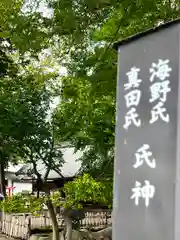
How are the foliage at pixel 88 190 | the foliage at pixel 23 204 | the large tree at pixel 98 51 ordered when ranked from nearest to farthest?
the large tree at pixel 98 51
the foliage at pixel 88 190
the foliage at pixel 23 204

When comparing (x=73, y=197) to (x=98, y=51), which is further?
(x=73, y=197)

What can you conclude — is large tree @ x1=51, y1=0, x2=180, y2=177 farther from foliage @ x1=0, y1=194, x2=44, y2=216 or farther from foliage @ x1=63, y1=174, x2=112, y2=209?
foliage @ x1=0, y1=194, x2=44, y2=216

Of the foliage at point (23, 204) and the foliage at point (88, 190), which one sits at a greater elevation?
the foliage at point (88, 190)

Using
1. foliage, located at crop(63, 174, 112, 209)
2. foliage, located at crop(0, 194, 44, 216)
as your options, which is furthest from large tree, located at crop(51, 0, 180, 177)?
foliage, located at crop(0, 194, 44, 216)

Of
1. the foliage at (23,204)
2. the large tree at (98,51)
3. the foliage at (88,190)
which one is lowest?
the foliage at (23,204)

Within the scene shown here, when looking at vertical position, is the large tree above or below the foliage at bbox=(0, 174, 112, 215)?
above

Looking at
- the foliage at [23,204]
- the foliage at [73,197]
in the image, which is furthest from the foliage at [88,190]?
the foliage at [23,204]

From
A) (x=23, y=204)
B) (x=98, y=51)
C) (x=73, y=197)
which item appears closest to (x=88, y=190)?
(x=73, y=197)

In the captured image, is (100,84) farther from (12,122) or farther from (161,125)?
(12,122)

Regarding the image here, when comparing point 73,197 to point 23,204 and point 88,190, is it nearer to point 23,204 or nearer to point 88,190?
point 88,190

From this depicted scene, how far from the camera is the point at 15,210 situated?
10.5 meters

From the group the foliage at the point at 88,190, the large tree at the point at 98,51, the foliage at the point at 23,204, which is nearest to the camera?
the large tree at the point at 98,51

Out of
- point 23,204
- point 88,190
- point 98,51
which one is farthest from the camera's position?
point 23,204

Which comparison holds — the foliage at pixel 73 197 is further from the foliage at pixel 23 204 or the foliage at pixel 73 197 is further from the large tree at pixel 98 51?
the large tree at pixel 98 51
